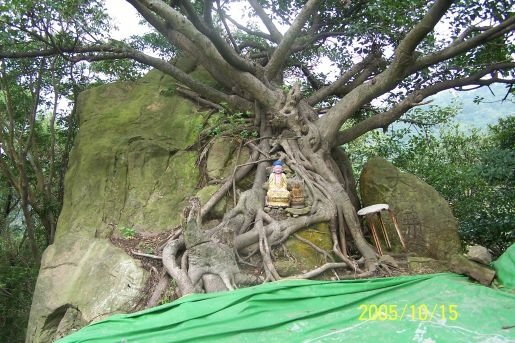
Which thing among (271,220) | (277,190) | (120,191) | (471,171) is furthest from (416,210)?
A: (120,191)

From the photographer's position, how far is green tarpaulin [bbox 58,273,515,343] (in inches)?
117

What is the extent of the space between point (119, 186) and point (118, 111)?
1.83 meters

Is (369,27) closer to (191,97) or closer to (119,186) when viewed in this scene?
(191,97)

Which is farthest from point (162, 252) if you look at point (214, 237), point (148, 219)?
point (148, 219)

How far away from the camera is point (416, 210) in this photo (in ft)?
23.4

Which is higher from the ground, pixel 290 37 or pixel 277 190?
pixel 290 37

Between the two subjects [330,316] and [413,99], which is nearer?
[330,316]

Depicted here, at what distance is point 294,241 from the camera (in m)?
5.56

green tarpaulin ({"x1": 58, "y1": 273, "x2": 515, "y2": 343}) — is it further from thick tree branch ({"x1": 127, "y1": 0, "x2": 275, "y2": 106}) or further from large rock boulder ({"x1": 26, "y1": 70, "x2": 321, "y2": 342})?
thick tree branch ({"x1": 127, "y1": 0, "x2": 275, "y2": 106})

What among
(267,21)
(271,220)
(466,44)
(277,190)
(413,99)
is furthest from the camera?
(267,21)
